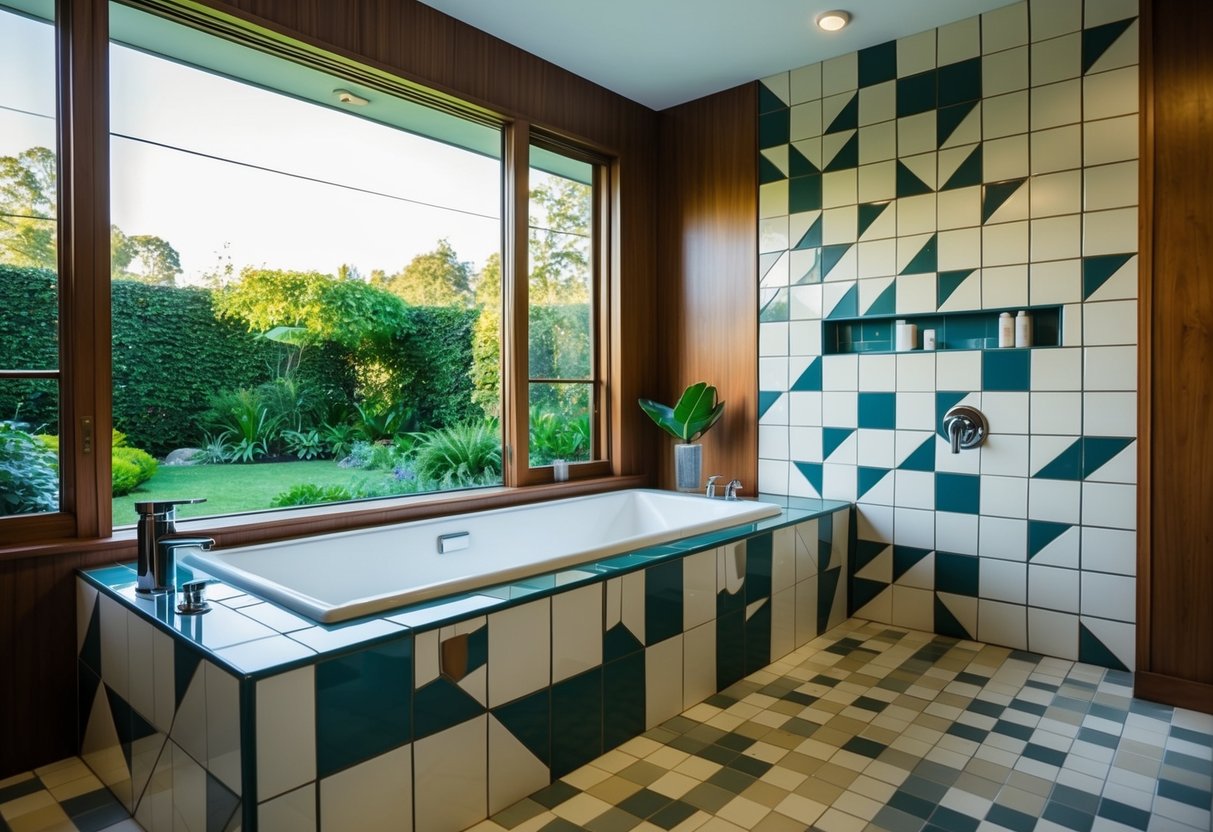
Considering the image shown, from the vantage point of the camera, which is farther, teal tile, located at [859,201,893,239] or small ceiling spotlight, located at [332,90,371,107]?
teal tile, located at [859,201,893,239]

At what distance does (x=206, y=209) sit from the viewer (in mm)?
2701

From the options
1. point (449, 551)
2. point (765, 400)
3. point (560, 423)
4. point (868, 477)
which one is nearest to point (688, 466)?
point (765, 400)

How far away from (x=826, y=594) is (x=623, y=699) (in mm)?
1321

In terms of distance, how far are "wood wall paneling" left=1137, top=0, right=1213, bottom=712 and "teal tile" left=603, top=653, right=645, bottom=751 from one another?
166cm

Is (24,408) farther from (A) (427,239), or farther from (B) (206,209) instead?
(A) (427,239)

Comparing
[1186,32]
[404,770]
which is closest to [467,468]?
[404,770]

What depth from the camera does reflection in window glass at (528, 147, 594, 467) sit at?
11.4 ft

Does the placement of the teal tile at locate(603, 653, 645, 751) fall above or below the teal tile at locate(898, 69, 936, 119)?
below

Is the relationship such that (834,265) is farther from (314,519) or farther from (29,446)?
(29,446)

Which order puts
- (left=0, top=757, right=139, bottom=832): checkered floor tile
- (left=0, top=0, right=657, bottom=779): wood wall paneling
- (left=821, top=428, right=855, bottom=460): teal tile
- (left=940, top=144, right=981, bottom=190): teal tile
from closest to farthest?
(left=0, top=757, right=139, bottom=832): checkered floor tile
(left=0, top=0, right=657, bottom=779): wood wall paneling
(left=940, top=144, right=981, bottom=190): teal tile
(left=821, top=428, right=855, bottom=460): teal tile

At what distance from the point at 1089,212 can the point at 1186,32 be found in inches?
23.0

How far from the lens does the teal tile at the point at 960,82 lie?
2.91 meters

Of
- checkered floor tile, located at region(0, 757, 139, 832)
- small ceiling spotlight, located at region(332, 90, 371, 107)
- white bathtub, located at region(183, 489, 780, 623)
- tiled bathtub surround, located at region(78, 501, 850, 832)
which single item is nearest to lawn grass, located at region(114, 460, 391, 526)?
white bathtub, located at region(183, 489, 780, 623)

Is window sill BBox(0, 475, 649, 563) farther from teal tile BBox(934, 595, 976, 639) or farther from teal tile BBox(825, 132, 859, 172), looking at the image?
teal tile BBox(825, 132, 859, 172)
